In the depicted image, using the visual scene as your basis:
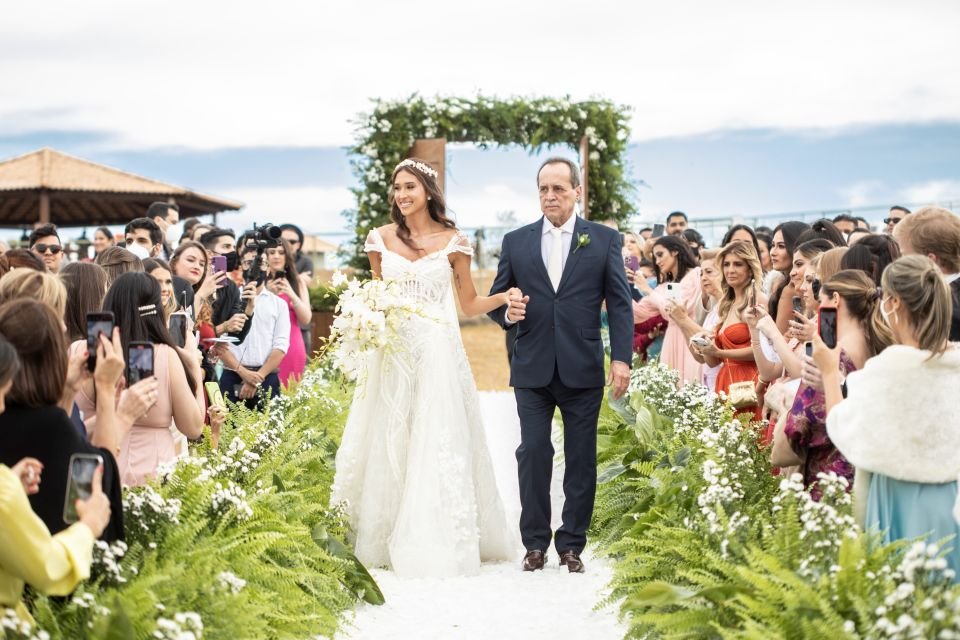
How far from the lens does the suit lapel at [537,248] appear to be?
273 inches

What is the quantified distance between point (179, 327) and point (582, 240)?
96.4 inches

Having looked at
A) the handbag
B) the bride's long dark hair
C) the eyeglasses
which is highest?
the bride's long dark hair

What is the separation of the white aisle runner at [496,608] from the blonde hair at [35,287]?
6.80 feet

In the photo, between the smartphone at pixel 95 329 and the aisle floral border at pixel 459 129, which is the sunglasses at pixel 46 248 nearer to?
the smartphone at pixel 95 329

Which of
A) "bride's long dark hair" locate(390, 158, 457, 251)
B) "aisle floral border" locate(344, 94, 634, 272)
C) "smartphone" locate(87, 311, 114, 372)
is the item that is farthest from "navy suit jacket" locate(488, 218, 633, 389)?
"aisle floral border" locate(344, 94, 634, 272)

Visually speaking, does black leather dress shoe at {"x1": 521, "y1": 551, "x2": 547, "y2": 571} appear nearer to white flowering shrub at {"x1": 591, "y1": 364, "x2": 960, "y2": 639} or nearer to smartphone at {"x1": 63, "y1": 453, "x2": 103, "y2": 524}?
white flowering shrub at {"x1": 591, "y1": 364, "x2": 960, "y2": 639}

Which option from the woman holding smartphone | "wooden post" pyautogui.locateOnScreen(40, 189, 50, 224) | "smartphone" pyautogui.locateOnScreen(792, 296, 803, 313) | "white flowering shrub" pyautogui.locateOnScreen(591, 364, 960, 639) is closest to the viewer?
"white flowering shrub" pyautogui.locateOnScreen(591, 364, 960, 639)

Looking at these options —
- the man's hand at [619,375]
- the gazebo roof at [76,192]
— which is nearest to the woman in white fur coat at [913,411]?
the man's hand at [619,375]

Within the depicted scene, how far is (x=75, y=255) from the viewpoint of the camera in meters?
22.6

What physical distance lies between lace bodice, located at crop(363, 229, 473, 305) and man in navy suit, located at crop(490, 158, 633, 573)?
0.57 metres

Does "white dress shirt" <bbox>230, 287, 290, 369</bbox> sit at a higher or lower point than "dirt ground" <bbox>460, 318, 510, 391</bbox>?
higher

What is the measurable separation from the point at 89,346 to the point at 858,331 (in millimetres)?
3285

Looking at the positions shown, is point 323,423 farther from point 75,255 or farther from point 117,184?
point 117,184

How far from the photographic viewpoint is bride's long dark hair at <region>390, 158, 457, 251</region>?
7270 mm
